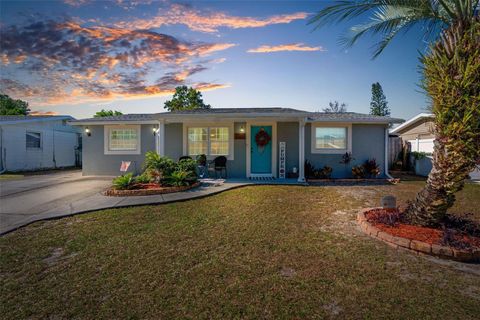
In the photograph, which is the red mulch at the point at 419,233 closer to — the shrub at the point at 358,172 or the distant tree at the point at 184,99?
the shrub at the point at 358,172

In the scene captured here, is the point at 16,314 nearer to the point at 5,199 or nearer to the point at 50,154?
the point at 5,199

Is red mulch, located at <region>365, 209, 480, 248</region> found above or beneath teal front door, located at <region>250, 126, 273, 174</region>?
beneath

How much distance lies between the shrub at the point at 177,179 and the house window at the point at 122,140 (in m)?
4.12

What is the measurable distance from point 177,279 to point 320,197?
4.92 metres

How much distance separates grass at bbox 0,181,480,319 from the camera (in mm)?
1962

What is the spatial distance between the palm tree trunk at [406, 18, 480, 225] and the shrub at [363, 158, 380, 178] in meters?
6.13

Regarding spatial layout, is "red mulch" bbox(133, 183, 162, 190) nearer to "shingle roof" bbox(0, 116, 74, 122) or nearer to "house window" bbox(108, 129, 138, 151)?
"house window" bbox(108, 129, 138, 151)

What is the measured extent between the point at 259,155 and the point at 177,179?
3878 millimetres

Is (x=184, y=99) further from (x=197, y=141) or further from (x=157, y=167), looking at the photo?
(x=157, y=167)

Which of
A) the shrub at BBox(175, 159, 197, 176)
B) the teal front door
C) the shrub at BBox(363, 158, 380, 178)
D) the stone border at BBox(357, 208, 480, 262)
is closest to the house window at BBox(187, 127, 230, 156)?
the teal front door

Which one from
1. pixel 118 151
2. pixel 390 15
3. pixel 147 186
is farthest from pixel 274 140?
pixel 118 151

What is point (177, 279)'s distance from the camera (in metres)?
2.42

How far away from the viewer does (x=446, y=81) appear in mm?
3297

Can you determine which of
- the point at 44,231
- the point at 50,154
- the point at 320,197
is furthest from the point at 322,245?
the point at 50,154
